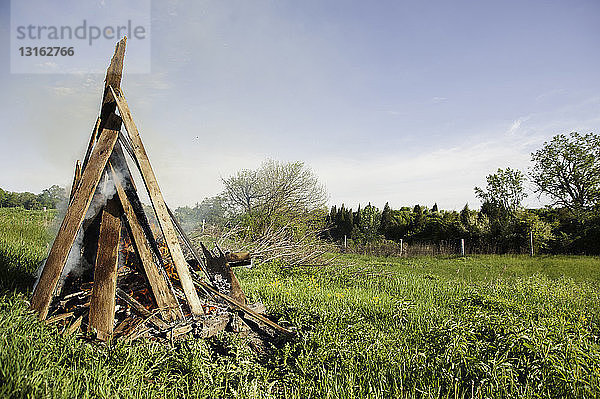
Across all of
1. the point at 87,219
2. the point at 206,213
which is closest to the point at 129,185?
the point at 87,219

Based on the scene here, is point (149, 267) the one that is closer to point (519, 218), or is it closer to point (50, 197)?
point (50, 197)

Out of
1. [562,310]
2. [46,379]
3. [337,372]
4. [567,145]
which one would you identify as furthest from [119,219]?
[567,145]

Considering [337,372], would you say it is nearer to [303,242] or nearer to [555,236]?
[303,242]

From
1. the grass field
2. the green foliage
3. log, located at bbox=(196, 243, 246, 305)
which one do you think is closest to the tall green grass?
the grass field

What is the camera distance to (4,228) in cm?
841

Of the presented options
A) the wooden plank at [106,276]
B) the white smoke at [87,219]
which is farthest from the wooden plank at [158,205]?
the wooden plank at [106,276]

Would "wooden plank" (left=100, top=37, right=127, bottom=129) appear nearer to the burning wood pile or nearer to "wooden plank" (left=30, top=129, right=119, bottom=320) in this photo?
the burning wood pile

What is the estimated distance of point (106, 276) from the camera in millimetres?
3779

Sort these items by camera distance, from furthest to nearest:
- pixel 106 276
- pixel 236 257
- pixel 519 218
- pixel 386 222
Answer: pixel 386 222 < pixel 519 218 < pixel 236 257 < pixel 106 276

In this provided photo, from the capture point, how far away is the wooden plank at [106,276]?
364 centimetres

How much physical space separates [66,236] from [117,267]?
2.29 ft

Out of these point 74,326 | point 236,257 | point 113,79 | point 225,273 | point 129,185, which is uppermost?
point 113,79

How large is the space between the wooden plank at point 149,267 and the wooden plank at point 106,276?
11 cm

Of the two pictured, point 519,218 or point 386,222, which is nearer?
point 519,218
